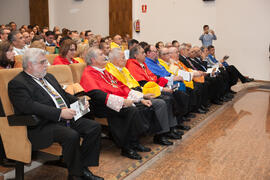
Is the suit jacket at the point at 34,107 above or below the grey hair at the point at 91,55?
below

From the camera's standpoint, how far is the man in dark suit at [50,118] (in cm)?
234

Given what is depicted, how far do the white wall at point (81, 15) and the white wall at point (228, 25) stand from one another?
6.46 ft

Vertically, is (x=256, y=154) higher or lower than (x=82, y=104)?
lower

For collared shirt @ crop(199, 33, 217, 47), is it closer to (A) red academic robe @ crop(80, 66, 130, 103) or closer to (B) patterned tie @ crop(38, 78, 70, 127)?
(A) red academic robe @ crop(80, 66, 130, 103)

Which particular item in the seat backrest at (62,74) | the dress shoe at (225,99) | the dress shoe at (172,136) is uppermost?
the seat backrest at (62,74)

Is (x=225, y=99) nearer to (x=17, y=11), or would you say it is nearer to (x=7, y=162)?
(x=7, y=162)

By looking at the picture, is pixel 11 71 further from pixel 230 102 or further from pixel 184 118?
pixel 230 102

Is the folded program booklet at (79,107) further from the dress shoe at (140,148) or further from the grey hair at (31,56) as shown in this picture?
the dress shoe at (140,148)

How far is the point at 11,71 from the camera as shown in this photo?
2.54 m

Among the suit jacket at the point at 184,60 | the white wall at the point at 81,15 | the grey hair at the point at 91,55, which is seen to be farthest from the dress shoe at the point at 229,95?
the white wall at the point at 81,15

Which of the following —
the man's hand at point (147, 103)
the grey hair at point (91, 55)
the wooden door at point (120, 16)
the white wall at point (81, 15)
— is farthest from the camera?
the white wall at point (81, 15)

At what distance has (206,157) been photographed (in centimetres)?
334

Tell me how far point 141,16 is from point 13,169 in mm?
9364

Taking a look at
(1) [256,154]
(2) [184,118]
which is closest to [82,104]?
(1) [256,154]
